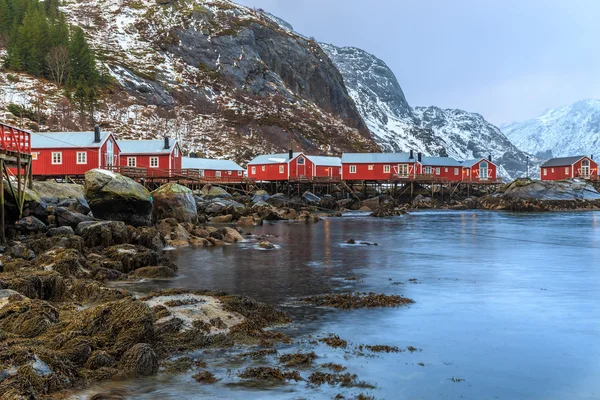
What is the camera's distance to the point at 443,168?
8962 cm

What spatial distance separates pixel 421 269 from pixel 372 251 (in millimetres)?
5441

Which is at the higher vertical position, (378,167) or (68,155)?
(68,155)

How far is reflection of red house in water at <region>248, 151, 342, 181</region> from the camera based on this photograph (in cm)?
8019

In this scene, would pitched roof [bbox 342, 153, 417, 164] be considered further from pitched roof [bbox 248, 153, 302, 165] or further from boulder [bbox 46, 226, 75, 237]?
boulder [bbox 46, 226, 75, 237]

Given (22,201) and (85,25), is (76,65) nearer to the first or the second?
(85,25)

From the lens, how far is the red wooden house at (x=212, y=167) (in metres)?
77.8

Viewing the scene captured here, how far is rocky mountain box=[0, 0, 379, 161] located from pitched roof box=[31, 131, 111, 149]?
1102 inches

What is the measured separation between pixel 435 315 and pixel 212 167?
69877 mm

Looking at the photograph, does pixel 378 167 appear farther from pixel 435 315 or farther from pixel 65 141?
pixel 435 315

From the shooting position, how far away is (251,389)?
27.3 ft

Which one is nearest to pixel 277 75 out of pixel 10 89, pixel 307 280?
pixel 10 89

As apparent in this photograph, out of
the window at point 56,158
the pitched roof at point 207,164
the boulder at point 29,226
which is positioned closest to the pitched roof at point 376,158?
the pitched roof at point 207,164

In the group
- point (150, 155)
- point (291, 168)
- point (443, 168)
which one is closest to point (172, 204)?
point (150, 155)

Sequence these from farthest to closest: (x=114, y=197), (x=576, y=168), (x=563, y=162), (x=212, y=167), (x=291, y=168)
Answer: (x=563, y=162)
(x=576, y=168)
(x=212, y=167)
(x=291, y=168)
(x=114, y=197)
